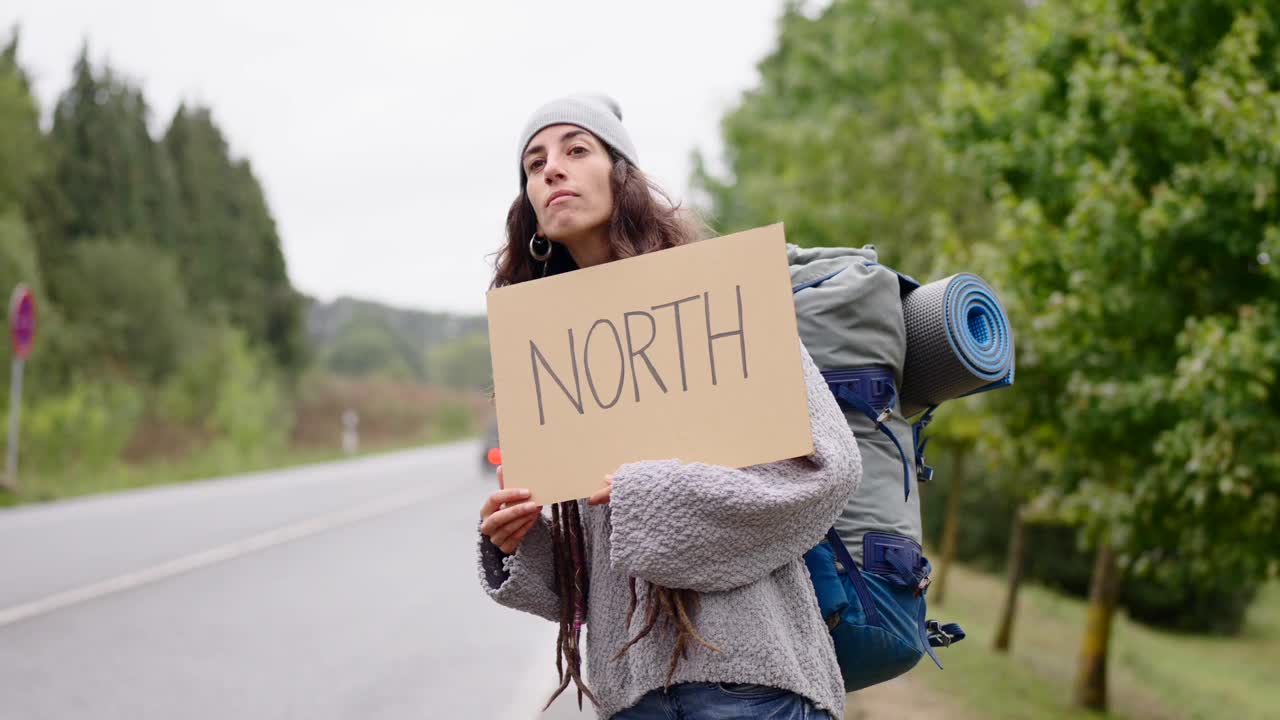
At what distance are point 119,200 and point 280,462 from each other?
9946 millimetres

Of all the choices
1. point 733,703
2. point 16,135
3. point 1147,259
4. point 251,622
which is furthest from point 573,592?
point 16,135

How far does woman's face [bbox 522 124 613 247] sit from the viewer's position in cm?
213

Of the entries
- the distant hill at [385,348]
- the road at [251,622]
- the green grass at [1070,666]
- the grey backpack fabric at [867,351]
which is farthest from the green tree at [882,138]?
the distant hill at [385,348]

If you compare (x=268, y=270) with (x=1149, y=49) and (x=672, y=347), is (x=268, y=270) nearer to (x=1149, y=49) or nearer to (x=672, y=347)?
(x=1149, y=49)

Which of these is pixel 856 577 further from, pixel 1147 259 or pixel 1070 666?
pixel 1070 666

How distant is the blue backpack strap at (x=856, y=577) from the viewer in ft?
6.48

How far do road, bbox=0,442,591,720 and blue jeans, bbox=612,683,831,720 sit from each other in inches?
158

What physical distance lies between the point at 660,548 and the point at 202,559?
9.44m

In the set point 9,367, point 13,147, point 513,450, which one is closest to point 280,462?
point 9,367

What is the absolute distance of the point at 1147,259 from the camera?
18.2 feet

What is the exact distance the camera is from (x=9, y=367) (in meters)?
22.0

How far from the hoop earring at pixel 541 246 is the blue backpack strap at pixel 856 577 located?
0.78 m

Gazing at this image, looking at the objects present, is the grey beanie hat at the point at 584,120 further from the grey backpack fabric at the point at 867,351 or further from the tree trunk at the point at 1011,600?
the tree trunk at the point at 1011,600

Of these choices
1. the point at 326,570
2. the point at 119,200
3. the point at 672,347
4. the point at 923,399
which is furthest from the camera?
the point at 119,200
